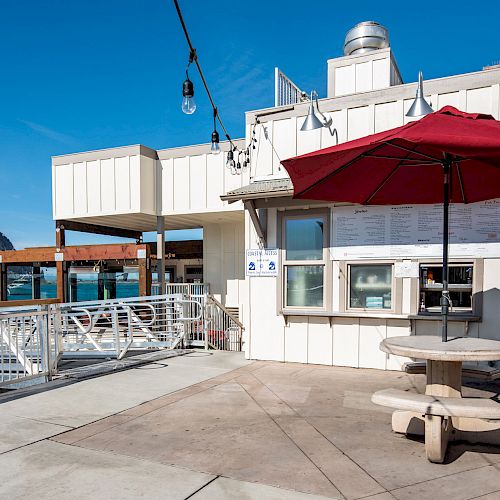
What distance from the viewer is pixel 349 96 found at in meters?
5.39

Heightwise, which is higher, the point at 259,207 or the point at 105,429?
the point at 259,207

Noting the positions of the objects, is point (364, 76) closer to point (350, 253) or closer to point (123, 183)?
point (350, 253)

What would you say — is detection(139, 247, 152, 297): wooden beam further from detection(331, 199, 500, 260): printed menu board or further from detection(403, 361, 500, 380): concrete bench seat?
detection(403, 361, 500, 380): concrete bench seat

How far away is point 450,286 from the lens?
4.98m

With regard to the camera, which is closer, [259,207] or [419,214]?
[419,214]

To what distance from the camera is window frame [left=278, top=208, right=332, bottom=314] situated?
17.7 ft

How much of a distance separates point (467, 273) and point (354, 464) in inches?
121

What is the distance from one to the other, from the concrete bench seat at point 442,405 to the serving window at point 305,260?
8.98 feet

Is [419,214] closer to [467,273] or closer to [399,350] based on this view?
[467,273]

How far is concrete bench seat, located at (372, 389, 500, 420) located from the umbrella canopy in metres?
1.48

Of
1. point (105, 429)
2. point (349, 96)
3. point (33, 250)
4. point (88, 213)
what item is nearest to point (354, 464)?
point (105, 429)

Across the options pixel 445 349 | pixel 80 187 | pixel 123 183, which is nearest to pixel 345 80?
pixel 445 349

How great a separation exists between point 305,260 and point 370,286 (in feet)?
2.94

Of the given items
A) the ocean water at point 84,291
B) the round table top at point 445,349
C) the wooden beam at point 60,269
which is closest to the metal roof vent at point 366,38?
the round table top at point 445,349
